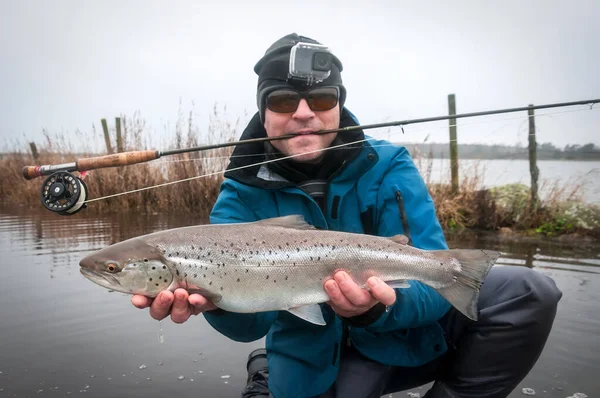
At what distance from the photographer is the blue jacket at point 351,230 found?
266 centimetres

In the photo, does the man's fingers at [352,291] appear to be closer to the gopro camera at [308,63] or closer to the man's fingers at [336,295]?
the man's fingers at [336,295]

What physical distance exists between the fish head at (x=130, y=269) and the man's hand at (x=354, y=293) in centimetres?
90

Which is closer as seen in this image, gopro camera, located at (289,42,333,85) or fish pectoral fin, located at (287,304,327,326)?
fish pectoral fin, located at (287,304,327,326)

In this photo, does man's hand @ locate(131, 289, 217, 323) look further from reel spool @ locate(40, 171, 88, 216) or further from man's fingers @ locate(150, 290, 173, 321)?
reel spool @ locate(40, 171, 88, 216)

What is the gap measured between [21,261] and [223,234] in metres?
5.61

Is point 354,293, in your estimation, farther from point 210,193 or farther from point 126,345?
point 210,193

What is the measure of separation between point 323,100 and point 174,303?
1694 millimetres

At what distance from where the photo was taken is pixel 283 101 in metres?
3.15

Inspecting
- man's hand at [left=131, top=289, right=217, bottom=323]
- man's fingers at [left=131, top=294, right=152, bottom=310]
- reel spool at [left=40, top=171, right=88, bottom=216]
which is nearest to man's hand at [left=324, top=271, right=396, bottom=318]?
man's hand at [left=131, top=289, right=217, bottom=323]

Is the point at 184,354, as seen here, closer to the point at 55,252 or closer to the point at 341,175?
the point at 341,175

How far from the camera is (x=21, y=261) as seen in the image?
21.8 feet

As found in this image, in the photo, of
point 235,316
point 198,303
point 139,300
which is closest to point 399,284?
point 235,316

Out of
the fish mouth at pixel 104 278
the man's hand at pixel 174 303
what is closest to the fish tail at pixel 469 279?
the man's hand at pixel 174 303

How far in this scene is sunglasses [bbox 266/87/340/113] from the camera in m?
3.12
